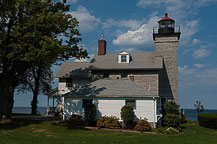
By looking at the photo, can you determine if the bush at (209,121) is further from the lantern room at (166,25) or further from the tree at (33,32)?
the tree at (33,32)

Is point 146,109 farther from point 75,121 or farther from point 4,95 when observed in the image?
point 4,95

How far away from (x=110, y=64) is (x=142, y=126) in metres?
11.4

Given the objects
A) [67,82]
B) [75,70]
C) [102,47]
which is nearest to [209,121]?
[102,47]

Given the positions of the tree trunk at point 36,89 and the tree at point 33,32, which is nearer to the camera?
the tree at point 33,32

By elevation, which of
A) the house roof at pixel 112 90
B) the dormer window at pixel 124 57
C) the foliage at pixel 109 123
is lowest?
the foliage at pixel 109 123

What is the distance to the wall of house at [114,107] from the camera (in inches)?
926

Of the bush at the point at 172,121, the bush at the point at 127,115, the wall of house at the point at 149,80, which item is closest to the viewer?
the bush at the point at 127,115

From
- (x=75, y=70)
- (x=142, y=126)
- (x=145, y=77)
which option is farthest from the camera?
(x=75, y=70)

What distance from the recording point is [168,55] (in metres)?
32.6

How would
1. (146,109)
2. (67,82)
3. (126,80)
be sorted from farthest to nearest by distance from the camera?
1. (67,82)
2. (126,80)
3. (146,109)

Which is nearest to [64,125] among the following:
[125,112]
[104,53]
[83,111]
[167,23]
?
[83,111]

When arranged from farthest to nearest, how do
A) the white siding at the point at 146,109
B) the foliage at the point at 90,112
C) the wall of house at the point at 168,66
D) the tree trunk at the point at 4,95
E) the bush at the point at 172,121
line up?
the wall of house at the point at 168,66
the bush at the point at 172,121
the white siding at the point at 146,109
the foliage at the point at 90,112
the tree trunk at the point at 4,95

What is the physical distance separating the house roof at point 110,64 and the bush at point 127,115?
802 cm

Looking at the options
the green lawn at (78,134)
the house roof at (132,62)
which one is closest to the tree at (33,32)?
the green lawn at (78,134)
